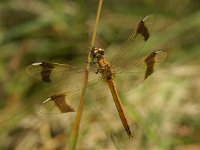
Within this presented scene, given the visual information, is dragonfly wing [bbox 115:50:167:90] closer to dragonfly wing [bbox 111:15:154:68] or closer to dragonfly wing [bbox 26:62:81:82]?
dragonfly wing [bbox 111:15:154:68]

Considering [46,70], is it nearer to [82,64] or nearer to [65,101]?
[65,101]

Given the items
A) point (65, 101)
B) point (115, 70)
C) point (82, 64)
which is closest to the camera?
point (65, 101)

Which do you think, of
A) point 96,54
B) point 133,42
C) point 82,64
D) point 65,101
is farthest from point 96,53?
point 82,64

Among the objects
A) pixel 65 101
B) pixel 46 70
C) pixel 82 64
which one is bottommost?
pixel 65 101

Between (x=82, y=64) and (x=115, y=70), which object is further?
(x=82, y=64)

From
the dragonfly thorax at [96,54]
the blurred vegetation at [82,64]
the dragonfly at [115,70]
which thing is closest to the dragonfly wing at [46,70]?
the dragonfly at [115,70]

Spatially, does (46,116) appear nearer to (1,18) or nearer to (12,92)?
(12,92)

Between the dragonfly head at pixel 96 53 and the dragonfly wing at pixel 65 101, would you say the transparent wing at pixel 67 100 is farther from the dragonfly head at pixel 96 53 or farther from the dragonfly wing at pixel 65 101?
the dragonfly head at pixel 96 53
